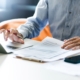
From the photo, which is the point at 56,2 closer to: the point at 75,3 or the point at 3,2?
the point at 75,3

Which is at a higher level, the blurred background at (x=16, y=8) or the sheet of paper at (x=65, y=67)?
the sheet of paper at (x=65, y=67)

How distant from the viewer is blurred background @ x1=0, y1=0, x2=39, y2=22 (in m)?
2.53

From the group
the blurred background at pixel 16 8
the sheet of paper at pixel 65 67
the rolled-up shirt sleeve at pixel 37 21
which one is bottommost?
Answer: the blurred background at pixel 16 8

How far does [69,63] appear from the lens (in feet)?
2.56

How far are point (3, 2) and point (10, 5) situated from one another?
10cm

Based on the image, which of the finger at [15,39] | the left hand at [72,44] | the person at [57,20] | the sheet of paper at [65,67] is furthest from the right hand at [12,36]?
the sheet of paper at [65,67]

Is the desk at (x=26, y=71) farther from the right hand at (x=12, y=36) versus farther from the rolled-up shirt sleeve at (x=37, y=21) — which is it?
the rolled-up shirt sleeve at (x=37, y=21)

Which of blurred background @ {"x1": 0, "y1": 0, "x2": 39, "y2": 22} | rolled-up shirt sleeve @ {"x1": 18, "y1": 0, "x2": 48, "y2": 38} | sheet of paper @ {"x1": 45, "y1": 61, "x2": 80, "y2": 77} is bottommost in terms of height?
blurred background @ {"x1": 0, "y1": 0, "x2": 39, "y2": 22}

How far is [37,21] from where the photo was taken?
149 cm

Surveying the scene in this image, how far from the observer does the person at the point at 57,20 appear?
1.39m

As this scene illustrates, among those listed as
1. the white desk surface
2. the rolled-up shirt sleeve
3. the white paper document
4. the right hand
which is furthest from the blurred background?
the white desk surface

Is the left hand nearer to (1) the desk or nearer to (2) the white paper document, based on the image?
(2) the white paper document

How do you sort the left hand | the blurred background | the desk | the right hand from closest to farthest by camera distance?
1. the desk
2. the left hand
3. the right hand
4. the blurred background

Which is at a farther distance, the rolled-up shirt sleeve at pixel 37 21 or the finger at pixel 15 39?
the rolled-up shirt sleeve at pixel 37 21
